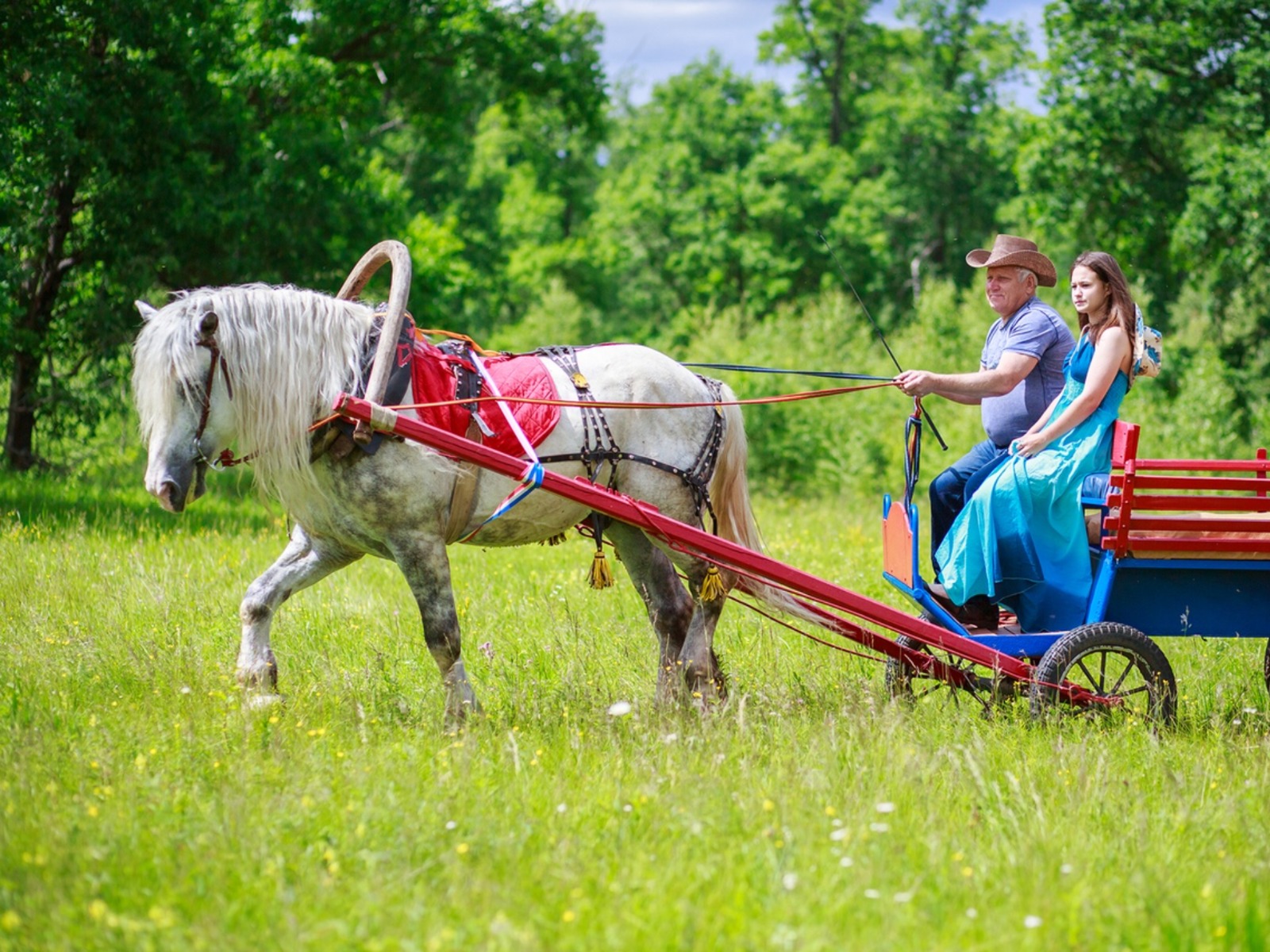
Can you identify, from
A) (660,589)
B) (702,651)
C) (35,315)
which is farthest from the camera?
(35,315)

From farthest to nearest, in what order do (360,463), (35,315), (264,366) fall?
(35,315) < (360,463) < (264,366)

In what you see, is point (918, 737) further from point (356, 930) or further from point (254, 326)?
point (254, 326)

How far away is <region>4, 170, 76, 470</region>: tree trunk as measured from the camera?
12.8 metres

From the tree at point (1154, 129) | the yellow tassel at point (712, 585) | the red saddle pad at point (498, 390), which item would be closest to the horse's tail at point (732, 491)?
the yellow tassel at point (712, 585)

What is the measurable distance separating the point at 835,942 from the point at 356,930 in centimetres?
122

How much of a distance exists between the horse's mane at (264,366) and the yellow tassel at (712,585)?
74.5 inches

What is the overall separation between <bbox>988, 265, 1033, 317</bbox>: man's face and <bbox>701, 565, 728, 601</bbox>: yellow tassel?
183cm

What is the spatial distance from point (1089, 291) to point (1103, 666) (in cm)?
163

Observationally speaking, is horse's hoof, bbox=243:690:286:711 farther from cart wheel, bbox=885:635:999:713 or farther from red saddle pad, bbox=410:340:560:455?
cart wheel, bbox=885:635:999:713

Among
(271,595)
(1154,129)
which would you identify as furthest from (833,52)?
(271,595)

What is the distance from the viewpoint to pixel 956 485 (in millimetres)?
5652

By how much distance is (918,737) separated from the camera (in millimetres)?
4883

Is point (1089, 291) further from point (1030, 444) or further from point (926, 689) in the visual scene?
point (926, 689)

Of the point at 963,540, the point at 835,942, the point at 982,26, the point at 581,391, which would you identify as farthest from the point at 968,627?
the point at 982,26
